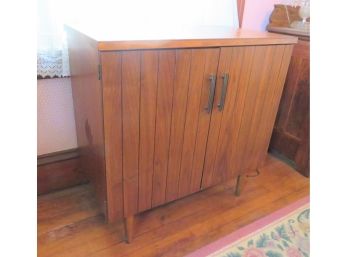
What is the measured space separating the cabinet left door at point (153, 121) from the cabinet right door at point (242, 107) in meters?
0.07

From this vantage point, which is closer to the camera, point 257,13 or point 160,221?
point 160,221

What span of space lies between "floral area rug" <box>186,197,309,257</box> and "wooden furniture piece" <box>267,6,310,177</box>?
490 millimetres

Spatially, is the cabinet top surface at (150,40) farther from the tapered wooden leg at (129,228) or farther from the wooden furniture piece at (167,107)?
the tapered wooden leg at (129,228)

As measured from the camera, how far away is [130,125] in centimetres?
90

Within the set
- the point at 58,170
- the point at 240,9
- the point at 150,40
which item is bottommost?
the point at 58,170

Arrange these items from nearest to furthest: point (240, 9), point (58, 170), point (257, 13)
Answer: point (58, 170) < point (240, 9) < point (257, 13)

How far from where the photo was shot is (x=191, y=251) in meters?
1.18

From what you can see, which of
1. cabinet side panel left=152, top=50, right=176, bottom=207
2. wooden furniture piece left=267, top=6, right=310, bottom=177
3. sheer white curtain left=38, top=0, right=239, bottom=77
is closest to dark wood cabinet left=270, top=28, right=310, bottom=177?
wooden furniture piece left=267, top=6, right=310, bottom=177

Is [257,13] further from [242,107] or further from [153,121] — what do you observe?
[153,121]

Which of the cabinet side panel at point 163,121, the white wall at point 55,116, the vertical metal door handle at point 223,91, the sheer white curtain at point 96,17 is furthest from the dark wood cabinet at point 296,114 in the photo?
A: the white wall at point 55,116

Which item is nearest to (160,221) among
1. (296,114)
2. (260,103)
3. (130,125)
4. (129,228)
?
(129,228)

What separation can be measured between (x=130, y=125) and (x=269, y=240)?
902 mm
